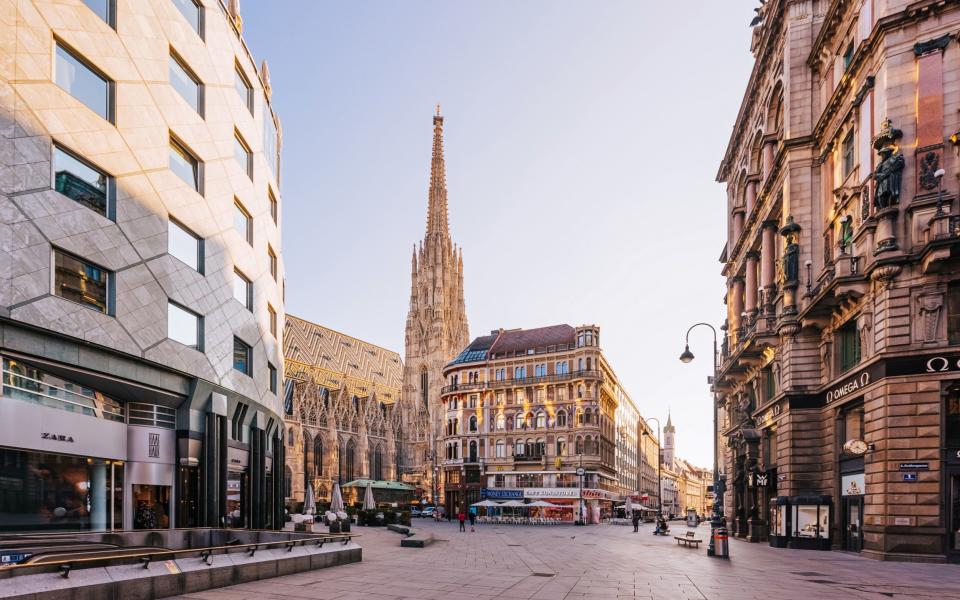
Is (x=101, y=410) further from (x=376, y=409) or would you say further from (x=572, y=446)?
(x=376, y=409)

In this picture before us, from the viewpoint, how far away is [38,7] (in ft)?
71.8

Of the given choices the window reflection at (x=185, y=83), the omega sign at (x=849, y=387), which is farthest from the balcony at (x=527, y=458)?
the window reflection at (x=185, y=83)

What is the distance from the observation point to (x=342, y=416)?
13788 centimetres

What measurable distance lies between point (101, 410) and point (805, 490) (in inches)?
1178

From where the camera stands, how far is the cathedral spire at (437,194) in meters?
163

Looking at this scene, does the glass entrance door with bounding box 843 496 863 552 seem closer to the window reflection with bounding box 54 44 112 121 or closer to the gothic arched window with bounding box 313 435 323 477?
the window reflection with bounding box 54 44 112 121

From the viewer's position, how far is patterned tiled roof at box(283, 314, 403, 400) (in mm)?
136000

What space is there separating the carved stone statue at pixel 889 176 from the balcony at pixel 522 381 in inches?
2338

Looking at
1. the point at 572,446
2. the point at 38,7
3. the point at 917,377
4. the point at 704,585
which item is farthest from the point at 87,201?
the point at 572,446

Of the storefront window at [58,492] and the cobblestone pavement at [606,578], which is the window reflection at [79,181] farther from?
the cobblestone pavement at [606,578]

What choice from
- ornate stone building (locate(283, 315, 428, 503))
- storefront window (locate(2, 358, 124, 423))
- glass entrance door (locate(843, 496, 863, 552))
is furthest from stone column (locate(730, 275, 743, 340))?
ornate stone building (locate(283, 315, 428, 503))

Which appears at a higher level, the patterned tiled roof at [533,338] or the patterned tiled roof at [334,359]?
the patterned tiled roof at [533,338]

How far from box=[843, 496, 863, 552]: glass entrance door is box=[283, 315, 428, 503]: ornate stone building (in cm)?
8520

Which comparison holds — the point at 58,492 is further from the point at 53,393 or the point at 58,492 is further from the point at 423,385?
the point at 423,385
